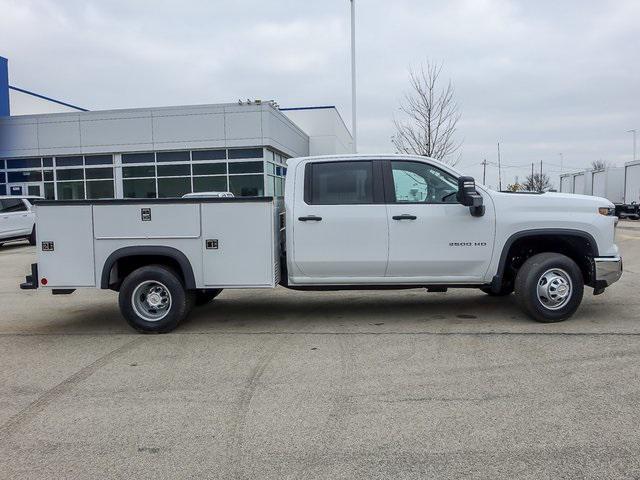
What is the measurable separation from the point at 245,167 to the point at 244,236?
68.3 feet

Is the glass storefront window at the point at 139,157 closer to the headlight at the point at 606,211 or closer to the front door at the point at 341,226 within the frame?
the front door at the point at 341,226

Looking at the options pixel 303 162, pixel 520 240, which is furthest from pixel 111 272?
pixel 520 240

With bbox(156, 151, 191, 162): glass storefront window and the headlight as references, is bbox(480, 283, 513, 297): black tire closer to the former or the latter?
the headlight

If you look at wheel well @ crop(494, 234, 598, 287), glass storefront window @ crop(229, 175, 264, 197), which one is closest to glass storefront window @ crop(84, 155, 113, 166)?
glass storefront window @ crop(229, 175, 264, 197)

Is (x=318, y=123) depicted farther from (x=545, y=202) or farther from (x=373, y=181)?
(x=545, y=202)

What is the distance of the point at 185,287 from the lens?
673 centimetres

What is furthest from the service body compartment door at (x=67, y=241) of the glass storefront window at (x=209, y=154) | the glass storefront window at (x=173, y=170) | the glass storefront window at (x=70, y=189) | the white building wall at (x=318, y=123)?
the white building wall at (x=318, y=123)

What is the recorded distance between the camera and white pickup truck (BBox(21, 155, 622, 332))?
6.55 metres

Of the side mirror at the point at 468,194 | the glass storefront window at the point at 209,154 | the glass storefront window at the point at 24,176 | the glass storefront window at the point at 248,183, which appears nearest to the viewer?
the side mirror at the point at 468,194

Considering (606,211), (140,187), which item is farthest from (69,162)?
(606,211)

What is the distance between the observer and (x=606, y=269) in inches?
261

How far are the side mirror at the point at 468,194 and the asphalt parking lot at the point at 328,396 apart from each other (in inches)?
57.9

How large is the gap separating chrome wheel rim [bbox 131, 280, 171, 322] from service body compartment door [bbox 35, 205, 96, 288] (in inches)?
21.6

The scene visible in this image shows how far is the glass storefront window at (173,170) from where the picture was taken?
27281mm
